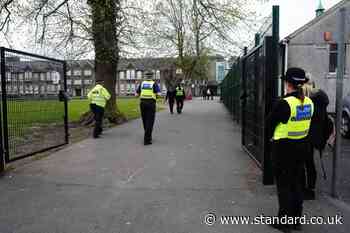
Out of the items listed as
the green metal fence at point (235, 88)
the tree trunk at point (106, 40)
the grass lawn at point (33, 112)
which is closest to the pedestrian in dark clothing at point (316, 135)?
the grass lawn at point (33, 112)

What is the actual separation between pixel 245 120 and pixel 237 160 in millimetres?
1120

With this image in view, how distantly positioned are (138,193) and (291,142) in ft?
7.67

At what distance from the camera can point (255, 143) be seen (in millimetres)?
7148

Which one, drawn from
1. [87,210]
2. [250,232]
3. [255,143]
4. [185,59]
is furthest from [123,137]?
[185,59]

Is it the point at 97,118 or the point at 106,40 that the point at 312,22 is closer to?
the point at 106,40

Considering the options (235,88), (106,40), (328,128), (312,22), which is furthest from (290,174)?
(312,22)

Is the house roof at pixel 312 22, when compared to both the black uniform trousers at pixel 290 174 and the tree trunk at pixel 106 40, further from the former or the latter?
the black uniform trousers at pixel 290 174

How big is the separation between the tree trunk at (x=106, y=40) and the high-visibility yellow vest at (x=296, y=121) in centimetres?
1108

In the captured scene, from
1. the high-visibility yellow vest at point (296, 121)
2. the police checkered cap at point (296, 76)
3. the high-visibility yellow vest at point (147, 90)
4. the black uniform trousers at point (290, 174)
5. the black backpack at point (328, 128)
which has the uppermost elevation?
the police checkered cap at point (296, 76)

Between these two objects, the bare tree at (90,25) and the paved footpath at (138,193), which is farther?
the bare tree at (90,25)

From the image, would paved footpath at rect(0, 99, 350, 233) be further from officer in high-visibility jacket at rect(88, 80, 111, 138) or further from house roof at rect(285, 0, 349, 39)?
house roof at rect(285, 0, 349, 39)

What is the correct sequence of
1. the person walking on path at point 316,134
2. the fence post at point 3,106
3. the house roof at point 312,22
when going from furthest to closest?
the house roof at point 312,22
the fence post at point 3,106
the person walking on path at point 316,134

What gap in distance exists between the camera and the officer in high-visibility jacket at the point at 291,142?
3994 mm

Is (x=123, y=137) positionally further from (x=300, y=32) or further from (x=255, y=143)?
(x=300, y=32)
